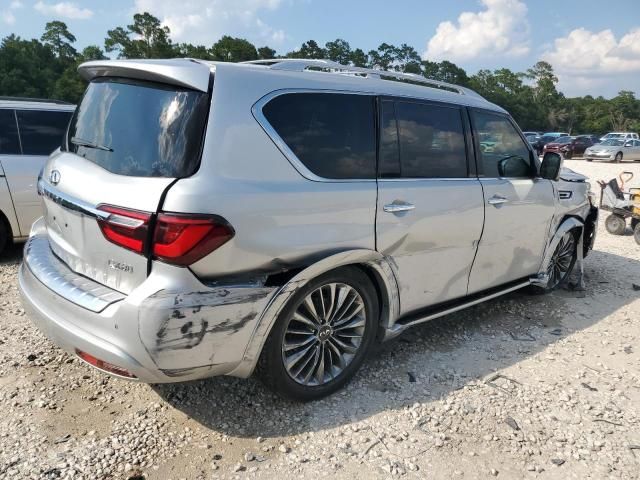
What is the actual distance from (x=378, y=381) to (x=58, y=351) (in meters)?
2.23

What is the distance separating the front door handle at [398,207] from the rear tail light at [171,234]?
1.11 meters

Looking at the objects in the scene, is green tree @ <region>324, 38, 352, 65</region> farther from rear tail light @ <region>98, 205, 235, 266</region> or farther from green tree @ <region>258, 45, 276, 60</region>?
rear tail light @ <region>98, 205, 235, 266</region>

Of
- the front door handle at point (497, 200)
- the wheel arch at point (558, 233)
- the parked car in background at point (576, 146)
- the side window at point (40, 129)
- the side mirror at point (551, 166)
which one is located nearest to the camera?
the front door handle at point (497, 200)

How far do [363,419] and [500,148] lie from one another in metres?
2.45

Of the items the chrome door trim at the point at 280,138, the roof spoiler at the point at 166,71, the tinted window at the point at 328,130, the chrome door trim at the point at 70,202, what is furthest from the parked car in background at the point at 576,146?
the chrome door trim at the point at 70,202

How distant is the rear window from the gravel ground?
141cm

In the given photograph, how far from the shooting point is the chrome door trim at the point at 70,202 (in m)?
2.36

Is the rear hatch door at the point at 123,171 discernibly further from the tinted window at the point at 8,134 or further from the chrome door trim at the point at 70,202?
the tinted window at the point at 8,134

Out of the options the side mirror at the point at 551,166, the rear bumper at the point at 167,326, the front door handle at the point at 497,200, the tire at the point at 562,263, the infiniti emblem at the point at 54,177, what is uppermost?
the infiniti emblem at the point at 54,177

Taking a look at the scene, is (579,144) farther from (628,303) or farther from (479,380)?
(479,380)

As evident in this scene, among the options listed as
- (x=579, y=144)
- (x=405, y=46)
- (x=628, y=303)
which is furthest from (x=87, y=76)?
(x=405, y=46)

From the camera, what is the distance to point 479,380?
3.36m

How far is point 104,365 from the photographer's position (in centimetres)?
239

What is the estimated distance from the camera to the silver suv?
7.40 feet
